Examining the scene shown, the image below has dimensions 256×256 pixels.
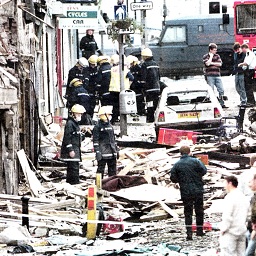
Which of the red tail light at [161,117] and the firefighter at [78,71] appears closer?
the red tail light at [161,117]

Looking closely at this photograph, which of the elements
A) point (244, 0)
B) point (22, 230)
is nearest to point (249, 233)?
point (22, 230)

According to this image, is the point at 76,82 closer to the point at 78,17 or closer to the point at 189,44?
the point at 78,17

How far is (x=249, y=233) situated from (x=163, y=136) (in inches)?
497

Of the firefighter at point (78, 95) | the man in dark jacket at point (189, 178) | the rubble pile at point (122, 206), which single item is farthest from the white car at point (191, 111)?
the man in dark jacket at point (189, 178)

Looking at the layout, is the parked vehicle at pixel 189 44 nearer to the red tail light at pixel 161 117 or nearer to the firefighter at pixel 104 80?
the firefighter at pixel 104 80

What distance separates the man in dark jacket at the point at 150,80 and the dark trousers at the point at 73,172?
1124 cm

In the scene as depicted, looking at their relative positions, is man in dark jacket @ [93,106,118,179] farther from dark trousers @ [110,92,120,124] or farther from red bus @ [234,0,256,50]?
red bus @ [234,0,256,50]

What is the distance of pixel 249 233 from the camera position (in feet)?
45.4

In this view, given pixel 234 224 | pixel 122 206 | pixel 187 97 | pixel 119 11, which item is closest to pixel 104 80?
pixel 119 11

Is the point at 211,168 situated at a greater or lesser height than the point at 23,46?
lesser

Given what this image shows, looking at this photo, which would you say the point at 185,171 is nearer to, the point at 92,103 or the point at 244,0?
the point at 92,103

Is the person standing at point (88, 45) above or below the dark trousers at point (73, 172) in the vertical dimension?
above

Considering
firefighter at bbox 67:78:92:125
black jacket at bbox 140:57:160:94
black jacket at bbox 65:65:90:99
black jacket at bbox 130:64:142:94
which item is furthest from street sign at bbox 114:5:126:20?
black jacket at bbox 130:64:142:94

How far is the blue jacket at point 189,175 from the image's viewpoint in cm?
1655
